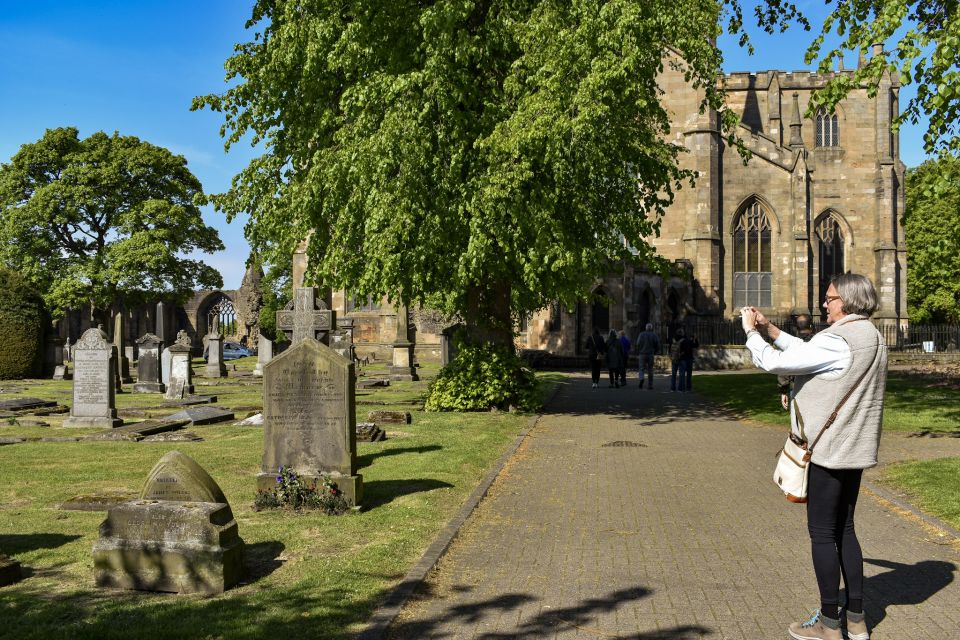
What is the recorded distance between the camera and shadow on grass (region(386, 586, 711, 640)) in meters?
4.72

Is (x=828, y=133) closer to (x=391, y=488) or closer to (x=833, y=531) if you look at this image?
(x=391, y=488)

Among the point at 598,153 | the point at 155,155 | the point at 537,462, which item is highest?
the point at 155,155

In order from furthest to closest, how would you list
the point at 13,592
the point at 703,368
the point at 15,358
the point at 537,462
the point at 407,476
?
1. the point at 703,368
2. the point at 15,358
3. the point at 537,462
4. the point at 407,476
5. the point at 13,592

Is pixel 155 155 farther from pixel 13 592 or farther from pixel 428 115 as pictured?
pixel 13 592

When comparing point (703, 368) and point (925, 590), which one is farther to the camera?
point (703, 368)

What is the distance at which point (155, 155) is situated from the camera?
4259 centimetres

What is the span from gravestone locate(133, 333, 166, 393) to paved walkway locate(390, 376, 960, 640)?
55.7 ft

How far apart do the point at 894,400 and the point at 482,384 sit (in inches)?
401

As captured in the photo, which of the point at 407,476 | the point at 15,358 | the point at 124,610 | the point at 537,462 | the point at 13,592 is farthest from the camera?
the point at 15,358

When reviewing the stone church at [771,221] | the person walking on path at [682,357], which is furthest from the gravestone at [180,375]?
the stone church at [771,221]

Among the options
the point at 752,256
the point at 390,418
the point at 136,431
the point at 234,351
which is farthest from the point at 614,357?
the point at 234,351

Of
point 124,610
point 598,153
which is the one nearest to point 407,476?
point 124,610

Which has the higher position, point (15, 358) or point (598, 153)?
point (598, 153)

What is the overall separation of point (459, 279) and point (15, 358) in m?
23.8
